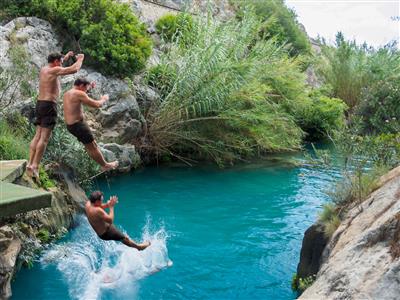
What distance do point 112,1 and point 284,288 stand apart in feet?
38.0

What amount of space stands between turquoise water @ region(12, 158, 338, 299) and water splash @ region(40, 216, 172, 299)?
2 cm

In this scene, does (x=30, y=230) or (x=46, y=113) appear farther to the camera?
(x=30, y=230)

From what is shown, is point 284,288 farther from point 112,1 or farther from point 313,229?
point 112,1

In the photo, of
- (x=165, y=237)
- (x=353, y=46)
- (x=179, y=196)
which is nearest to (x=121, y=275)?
(x=165, y=237)

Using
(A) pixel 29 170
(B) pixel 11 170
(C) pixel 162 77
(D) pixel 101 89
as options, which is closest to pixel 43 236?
(A) pixel 29 170

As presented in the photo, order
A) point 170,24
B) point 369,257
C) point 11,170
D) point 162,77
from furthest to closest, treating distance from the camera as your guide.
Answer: point 170,24 < point 162,77 < point 11,170 < point 369,257

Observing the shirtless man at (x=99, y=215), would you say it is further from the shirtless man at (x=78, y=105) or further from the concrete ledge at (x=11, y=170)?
the concrete ledge at (x=11, y=170)

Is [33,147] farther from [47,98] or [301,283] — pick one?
[301,283]

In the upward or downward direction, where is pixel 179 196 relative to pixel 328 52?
downward

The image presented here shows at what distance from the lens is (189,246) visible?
9359 mm

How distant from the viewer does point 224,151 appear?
16.5m

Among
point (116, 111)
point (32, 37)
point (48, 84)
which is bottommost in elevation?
point (116, 111)

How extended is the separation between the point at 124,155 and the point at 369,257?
997cm

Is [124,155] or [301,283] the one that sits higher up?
[124,155]
